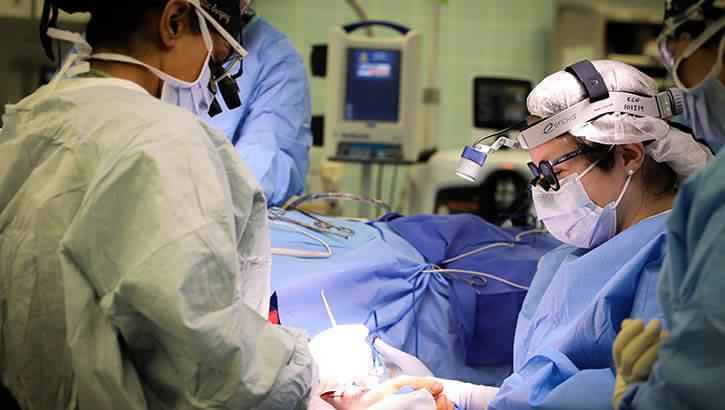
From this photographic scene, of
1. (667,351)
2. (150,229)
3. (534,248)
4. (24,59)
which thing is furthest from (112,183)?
(24,59)

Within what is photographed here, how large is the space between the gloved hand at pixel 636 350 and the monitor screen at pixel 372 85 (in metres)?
2.90

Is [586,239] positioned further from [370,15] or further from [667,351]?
[370,15]

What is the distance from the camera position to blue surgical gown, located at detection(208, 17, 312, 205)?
2.38m

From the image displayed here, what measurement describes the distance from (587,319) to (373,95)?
8.50 feet

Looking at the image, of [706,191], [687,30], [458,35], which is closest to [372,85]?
[458,35]

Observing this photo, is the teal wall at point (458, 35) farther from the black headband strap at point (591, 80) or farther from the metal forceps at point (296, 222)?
the black headband strap at point (591, 80)

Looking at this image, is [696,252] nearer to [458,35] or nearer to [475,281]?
[475,281]

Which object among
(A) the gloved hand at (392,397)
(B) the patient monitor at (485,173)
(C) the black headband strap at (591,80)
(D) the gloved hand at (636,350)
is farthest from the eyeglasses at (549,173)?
(B) the patient monitor at (485,173)

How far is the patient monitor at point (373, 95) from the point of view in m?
3.74

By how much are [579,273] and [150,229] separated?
A: 106 centimetres

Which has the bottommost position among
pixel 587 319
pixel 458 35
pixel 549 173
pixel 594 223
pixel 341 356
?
pixel 341 356

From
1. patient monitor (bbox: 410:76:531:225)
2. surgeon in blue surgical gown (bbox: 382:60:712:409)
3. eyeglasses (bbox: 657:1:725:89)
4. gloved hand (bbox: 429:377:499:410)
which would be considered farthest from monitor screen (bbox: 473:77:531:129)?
eyeglasses (bbox: 657:1:725:89)

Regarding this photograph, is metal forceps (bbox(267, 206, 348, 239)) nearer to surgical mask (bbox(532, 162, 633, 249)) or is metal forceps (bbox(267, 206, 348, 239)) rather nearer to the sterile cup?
the sterile cup

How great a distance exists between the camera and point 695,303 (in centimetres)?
84
